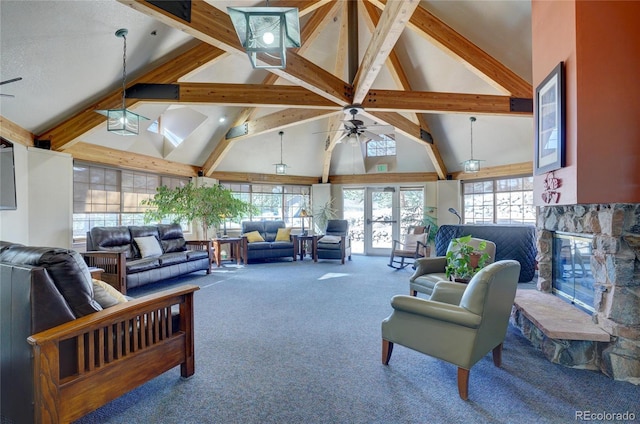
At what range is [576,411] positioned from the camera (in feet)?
6.18

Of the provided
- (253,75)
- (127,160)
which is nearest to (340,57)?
(253,75)

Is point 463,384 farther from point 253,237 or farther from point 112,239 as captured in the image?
point 253,237

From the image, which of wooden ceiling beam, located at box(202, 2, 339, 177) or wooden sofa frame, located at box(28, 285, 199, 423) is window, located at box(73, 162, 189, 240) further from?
wooden sofa frame, located at box(28, 285, 199, 423)

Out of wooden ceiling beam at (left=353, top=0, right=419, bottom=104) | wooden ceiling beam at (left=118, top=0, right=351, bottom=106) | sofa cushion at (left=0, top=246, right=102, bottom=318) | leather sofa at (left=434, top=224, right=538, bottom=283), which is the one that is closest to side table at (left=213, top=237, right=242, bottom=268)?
wooden ceiling beam at (left=118, top=0, right=351, bottom=106)

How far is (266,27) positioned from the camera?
197 centimetres

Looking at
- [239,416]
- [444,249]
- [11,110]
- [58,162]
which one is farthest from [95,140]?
[444,249]

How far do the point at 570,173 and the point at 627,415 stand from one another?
1.61m

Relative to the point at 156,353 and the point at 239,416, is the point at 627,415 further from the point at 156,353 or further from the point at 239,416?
the point at 156,353

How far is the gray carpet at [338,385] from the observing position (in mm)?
1854

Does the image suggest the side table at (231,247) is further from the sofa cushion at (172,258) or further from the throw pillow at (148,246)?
the throw pillow at (148,246)

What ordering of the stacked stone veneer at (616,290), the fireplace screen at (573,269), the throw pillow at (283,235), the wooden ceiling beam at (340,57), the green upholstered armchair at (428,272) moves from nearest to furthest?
the stacked stone veneer at (616,290) < the fireplace screen at (573,269) < the green upholstered armchair at (428,272) < the wooden ceiling beam at (340,57) < the throw pillow at (283,235)

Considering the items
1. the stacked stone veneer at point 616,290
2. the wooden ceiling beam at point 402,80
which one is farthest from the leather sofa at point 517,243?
the wooden ceiling beam at point 402,80

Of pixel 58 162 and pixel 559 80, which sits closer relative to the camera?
pixel 559 80

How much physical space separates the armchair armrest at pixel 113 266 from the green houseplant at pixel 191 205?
73.6 inches
